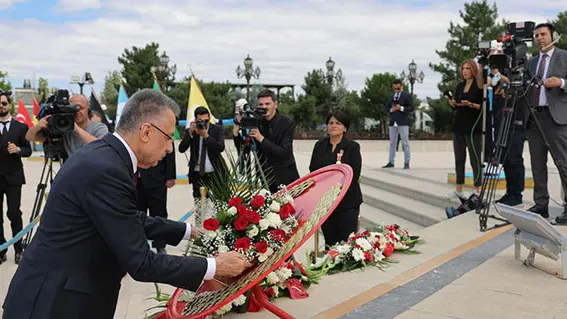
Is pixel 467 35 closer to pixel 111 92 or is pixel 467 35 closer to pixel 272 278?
pixel 111 92

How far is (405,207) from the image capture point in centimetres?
909

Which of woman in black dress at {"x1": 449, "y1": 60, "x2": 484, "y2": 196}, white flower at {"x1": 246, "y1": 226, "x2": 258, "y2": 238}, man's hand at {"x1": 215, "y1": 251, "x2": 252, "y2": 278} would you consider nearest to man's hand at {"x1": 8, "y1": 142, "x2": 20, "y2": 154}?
white flower at {"x1": 246, "y1": 226, "x2": 258, "y2": 238}

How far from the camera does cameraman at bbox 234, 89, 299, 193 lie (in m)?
6.15

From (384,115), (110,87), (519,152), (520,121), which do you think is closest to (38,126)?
(520,121)

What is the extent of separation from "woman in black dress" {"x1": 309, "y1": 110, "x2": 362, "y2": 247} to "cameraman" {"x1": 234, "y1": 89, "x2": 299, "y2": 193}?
0.99ft

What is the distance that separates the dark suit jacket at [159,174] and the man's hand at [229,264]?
14.6ft

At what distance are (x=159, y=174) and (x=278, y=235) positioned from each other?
13.9 ft

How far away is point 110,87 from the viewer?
4616cm

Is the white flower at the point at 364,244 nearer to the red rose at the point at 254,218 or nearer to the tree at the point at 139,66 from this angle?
the red rose at the point at 254,218

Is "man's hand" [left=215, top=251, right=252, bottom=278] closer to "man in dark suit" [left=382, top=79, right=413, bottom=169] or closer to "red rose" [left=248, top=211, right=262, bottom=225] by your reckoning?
"red rose" [left=248, top=211, right=262, bottom=225]

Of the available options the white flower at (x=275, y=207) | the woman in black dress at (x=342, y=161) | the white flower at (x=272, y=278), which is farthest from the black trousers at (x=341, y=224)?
the white flower at (x=275, y=207)

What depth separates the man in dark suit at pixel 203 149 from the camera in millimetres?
7188

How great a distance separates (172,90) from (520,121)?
32530 millimetres

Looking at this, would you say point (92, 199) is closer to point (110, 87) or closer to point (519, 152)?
point (519, 152)
